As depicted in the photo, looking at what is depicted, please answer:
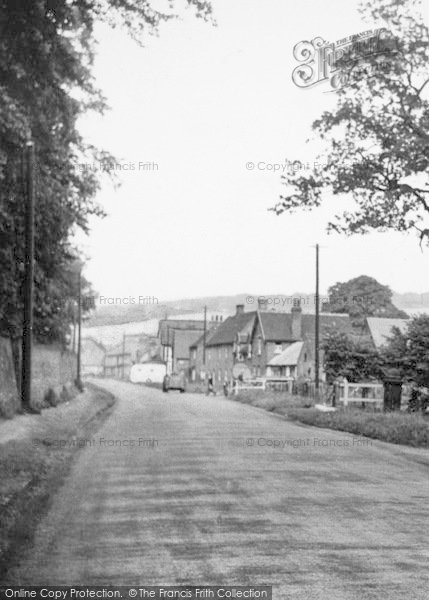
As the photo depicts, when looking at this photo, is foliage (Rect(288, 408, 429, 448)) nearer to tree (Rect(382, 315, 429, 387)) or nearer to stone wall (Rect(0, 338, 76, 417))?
tree (Rect(382, 315, 429, 387))

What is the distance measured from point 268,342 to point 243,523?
8954cm

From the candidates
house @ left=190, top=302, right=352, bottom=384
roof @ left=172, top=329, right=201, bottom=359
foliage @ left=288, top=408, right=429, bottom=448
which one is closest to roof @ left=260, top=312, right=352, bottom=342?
house @ left=190, top=302, right=352, bottom=384

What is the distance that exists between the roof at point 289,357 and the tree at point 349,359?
52.0 metres

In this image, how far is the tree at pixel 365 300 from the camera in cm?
11006

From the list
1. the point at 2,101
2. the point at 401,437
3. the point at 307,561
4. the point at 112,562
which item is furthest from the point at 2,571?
the point at 401,437

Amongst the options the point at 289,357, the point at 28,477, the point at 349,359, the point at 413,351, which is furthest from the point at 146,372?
the point at 28,477

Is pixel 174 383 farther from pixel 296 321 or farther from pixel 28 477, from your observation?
pixel 28 477

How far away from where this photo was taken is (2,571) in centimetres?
707

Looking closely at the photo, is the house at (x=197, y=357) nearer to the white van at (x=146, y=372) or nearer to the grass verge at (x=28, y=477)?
the white van at (x=146, y=372)

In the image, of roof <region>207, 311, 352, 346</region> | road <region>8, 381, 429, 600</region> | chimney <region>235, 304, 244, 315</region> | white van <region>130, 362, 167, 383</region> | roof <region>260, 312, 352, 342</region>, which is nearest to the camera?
road <region>8, 381, 429, 600</region>

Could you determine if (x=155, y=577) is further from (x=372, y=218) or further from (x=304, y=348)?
(x=304, y=348)

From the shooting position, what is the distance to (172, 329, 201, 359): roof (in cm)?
13850

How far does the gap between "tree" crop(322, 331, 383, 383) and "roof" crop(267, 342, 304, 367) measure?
5202 centimetres

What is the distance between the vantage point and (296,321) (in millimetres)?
99562
